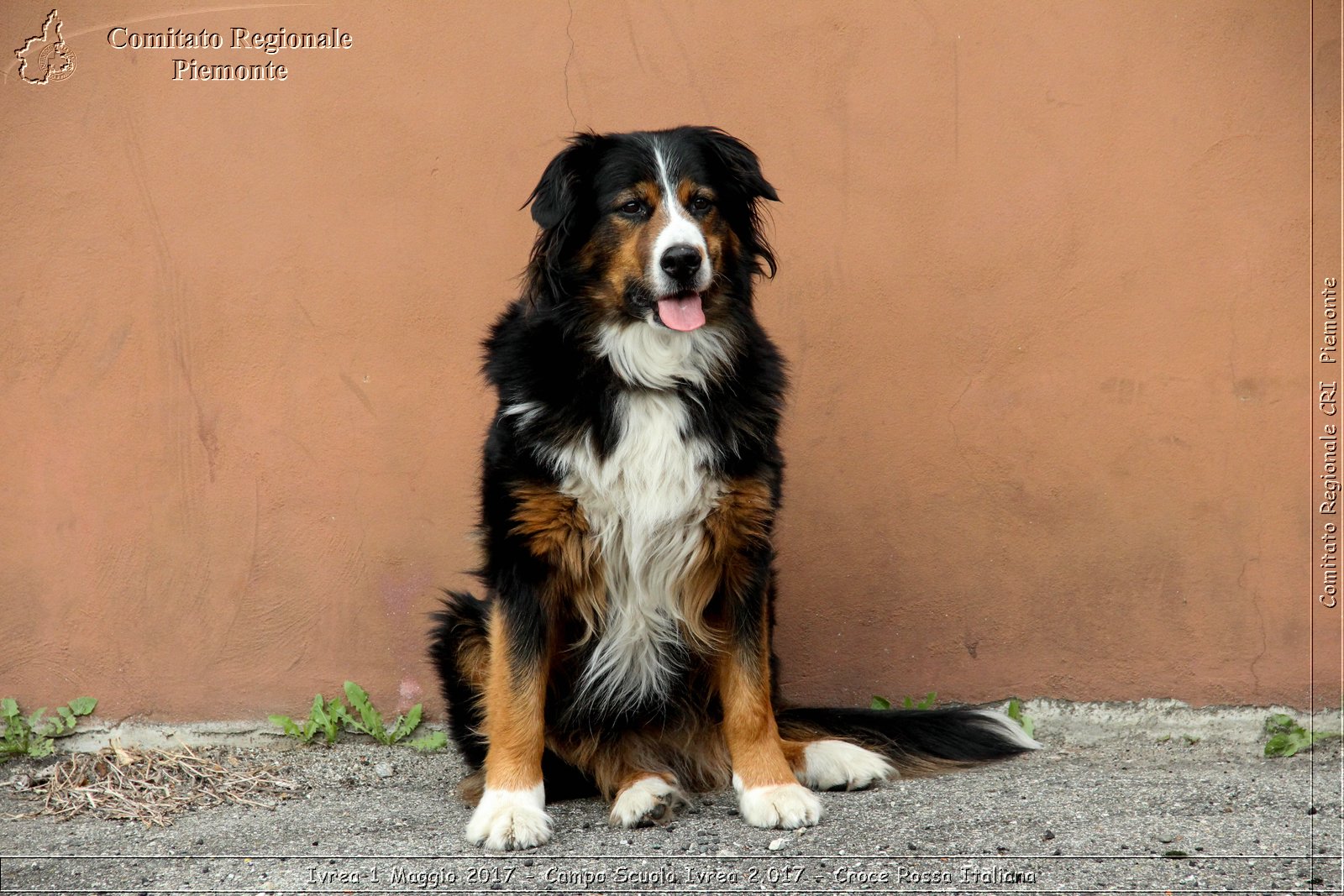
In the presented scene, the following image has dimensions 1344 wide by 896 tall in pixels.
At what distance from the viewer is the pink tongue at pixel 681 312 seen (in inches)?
121

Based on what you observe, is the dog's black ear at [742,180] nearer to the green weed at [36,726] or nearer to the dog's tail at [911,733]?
the dog's tail at [911,733]

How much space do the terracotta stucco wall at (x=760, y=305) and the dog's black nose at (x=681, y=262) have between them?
1.07 m

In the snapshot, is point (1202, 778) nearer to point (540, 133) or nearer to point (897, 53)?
point (897, 53)

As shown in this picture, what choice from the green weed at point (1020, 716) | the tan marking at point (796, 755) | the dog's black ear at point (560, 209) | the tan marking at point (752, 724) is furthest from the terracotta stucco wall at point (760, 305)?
the tan marking at point (752, 724)

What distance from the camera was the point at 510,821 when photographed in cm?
296

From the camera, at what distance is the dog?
10.1ft

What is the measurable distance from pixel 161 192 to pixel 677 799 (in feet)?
8.80

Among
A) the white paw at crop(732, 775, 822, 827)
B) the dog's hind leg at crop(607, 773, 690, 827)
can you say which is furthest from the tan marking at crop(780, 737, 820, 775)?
the dog's hind leg at crop(607, 773, 690, 827)

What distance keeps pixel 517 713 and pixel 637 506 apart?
0.63 m

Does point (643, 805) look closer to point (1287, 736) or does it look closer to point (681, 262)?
point (681, 262)

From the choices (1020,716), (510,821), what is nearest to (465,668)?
(510,821)

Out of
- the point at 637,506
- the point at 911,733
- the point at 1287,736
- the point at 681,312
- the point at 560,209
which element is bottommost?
the point at 1287,736

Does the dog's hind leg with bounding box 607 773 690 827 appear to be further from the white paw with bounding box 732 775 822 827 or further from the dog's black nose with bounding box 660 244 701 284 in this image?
the dog's black nose with bounding box 660 244 701 284

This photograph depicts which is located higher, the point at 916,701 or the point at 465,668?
the point at 465,668
